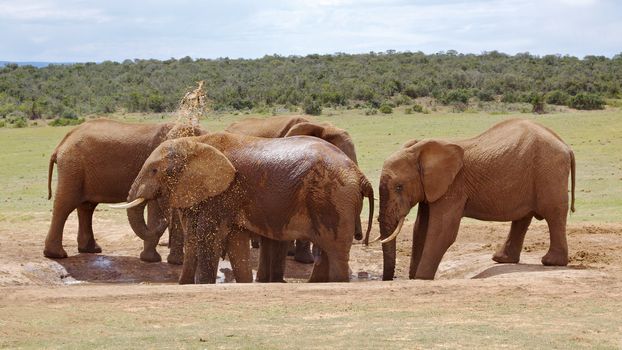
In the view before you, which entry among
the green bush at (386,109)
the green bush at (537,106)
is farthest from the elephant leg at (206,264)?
the green bush at (537,106)

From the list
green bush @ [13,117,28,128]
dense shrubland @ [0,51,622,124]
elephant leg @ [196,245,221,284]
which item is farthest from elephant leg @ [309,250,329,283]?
dense shrubland @ [0,51,622,124]

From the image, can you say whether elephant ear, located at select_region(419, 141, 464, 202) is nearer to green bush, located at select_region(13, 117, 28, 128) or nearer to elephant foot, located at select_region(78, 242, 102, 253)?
elephant foot, located at select_region(78, 242, 102, 253)

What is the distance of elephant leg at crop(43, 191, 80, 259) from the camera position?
1752 cm

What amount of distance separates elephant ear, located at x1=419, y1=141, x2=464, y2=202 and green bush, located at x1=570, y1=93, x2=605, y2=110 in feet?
108

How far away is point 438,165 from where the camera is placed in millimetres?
14734

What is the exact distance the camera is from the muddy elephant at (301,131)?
56.9 feet

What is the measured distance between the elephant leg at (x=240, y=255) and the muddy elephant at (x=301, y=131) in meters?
2.45

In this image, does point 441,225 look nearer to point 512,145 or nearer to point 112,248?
point 512,145

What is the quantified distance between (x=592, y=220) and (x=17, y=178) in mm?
15070

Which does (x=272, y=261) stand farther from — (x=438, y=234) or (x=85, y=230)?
(x=85, y=230)

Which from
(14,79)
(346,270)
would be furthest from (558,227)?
(14,79)

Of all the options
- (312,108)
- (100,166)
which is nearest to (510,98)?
(312,108)

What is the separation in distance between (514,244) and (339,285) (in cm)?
395

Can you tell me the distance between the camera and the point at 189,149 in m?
14.2
